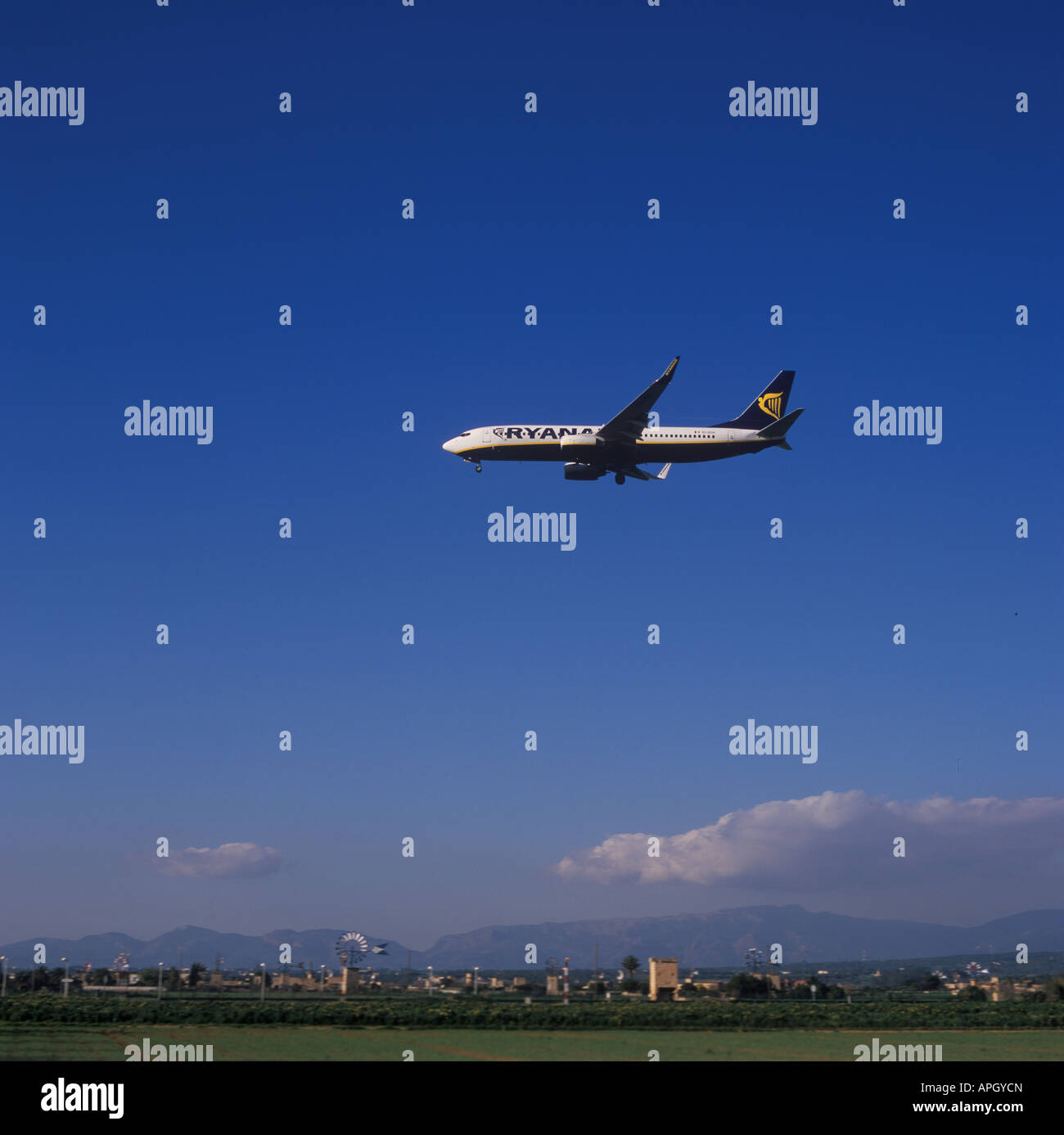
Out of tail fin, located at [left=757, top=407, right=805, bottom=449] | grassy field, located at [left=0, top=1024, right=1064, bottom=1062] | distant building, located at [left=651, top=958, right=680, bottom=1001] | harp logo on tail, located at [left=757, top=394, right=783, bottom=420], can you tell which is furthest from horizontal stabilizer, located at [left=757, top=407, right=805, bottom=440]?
distant building, located at [left=651, top=958, right=680, bottom=1001]

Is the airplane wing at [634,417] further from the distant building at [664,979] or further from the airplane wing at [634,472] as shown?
the distant building at [664,979]

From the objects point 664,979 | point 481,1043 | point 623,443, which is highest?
point 623,443

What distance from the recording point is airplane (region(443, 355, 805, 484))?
85.8 meters

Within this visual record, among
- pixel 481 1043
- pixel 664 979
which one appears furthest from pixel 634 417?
pixel 664 979

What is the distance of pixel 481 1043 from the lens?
6147 centimetres

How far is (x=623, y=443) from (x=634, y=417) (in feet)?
8.17

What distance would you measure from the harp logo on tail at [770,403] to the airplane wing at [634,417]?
18810 mm

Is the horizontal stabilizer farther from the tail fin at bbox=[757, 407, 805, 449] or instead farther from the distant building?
the distant building

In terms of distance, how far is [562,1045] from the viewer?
59.8 meters

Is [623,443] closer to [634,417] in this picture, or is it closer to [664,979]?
[634,417]

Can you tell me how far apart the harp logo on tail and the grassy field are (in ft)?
170
